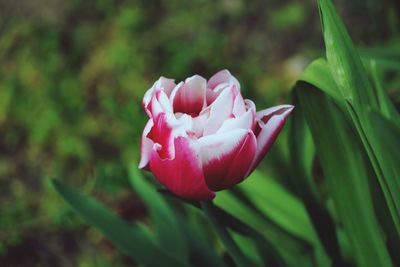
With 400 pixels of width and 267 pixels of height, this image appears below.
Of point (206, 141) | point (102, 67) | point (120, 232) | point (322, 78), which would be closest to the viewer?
point (206, 141)

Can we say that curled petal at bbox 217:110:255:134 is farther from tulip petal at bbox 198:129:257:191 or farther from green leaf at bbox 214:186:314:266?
green leaf at bbox 214:186:314:266

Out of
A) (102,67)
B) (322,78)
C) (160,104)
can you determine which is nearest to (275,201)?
(322,78)

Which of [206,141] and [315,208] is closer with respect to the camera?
[206,141]

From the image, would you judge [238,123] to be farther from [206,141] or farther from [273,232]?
[273,232]

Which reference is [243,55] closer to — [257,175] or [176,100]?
[257,175]

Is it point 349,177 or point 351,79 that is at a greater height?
point 351,79

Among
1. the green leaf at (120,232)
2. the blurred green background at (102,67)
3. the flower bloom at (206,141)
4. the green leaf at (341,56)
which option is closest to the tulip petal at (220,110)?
the flower bloom at (206,141)

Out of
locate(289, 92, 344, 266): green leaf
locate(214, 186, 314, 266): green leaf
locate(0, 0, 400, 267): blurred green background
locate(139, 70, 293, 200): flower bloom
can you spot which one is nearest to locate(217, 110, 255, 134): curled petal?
locate(139, 70, 293, 200): flower bloom
